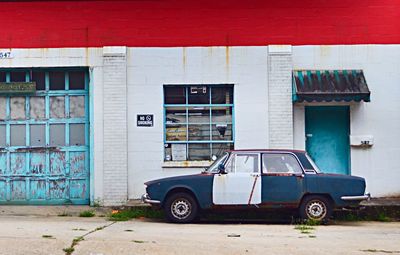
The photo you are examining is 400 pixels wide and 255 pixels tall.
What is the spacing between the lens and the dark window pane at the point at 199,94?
16703 millimetres

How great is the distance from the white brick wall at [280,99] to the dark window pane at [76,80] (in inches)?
186

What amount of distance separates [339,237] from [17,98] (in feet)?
30.0

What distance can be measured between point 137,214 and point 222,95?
368 centimetres

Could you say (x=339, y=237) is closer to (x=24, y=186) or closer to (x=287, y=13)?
(x=287, y=13)

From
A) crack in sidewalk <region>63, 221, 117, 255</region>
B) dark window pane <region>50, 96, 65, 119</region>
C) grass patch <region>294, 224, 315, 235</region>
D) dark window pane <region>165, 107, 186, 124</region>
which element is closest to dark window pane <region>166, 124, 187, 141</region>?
dark window pane <region>165, 107, 186, 124</region>

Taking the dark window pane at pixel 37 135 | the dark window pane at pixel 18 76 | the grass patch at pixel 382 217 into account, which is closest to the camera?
the grass patch at pixel 382 217

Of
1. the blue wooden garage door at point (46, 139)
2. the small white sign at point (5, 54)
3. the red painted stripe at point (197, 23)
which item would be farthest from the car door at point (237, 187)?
the small white sign at point (5, 54)

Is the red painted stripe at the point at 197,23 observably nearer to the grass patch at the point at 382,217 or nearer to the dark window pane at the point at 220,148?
the dark window pane at the point at 220,148

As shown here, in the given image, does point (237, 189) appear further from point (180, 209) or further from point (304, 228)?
point (304, 228)

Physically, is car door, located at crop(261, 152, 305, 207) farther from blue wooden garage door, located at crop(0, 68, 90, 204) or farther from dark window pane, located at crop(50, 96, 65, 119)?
dark window pane, located at crop(50, 96, 65, 119)

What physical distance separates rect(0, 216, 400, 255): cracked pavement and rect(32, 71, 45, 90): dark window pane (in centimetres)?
381

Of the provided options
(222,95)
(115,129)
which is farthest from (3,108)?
(222,95)

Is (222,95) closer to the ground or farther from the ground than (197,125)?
farther from the ground

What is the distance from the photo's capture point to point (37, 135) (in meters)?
16.9
